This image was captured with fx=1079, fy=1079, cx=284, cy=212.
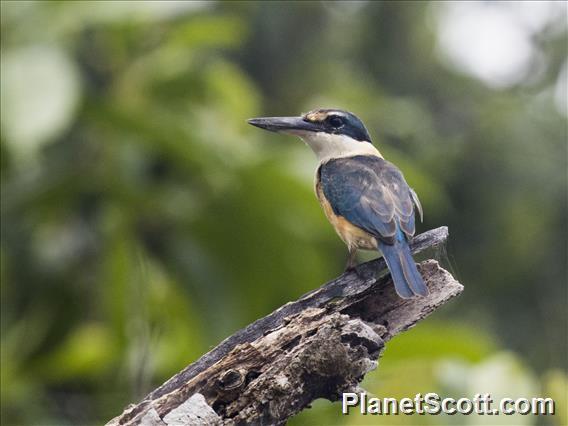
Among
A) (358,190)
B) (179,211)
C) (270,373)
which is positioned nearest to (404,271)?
(270,373)

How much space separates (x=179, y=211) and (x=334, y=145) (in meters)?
2.60

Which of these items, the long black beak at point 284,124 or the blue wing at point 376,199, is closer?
the blue wing at point 376,199

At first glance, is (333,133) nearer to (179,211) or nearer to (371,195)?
(371,195)

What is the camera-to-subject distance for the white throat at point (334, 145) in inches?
173

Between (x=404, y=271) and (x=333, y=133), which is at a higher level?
(x=333, y=133)

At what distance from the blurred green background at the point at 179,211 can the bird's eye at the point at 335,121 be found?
122cm

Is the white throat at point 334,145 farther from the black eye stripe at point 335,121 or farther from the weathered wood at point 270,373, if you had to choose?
the weathered wood at point 270,373

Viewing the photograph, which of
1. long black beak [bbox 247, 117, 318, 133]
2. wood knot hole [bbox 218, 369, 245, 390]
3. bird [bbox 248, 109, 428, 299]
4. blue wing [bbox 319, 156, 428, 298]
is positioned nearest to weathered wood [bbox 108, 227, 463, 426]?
wood knot hole [bbox 218, 369, 245, 390]

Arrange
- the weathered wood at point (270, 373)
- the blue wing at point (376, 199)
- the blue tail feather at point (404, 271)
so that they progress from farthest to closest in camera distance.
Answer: the blue wing at point (376, 199), the blue tail feather at point (404, 271), the weathered wood at point (270, 373)

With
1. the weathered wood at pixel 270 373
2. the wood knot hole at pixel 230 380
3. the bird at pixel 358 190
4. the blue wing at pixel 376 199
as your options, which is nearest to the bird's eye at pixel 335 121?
the bird at pixel 358 190

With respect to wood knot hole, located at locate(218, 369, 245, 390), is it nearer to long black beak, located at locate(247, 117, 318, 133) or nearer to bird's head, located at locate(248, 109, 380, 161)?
long black beak, located at locate(247, 117, 318, 133)

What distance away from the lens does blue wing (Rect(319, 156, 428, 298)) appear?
367cm

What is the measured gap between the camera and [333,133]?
4.41 m

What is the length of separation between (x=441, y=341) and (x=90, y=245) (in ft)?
8.64
